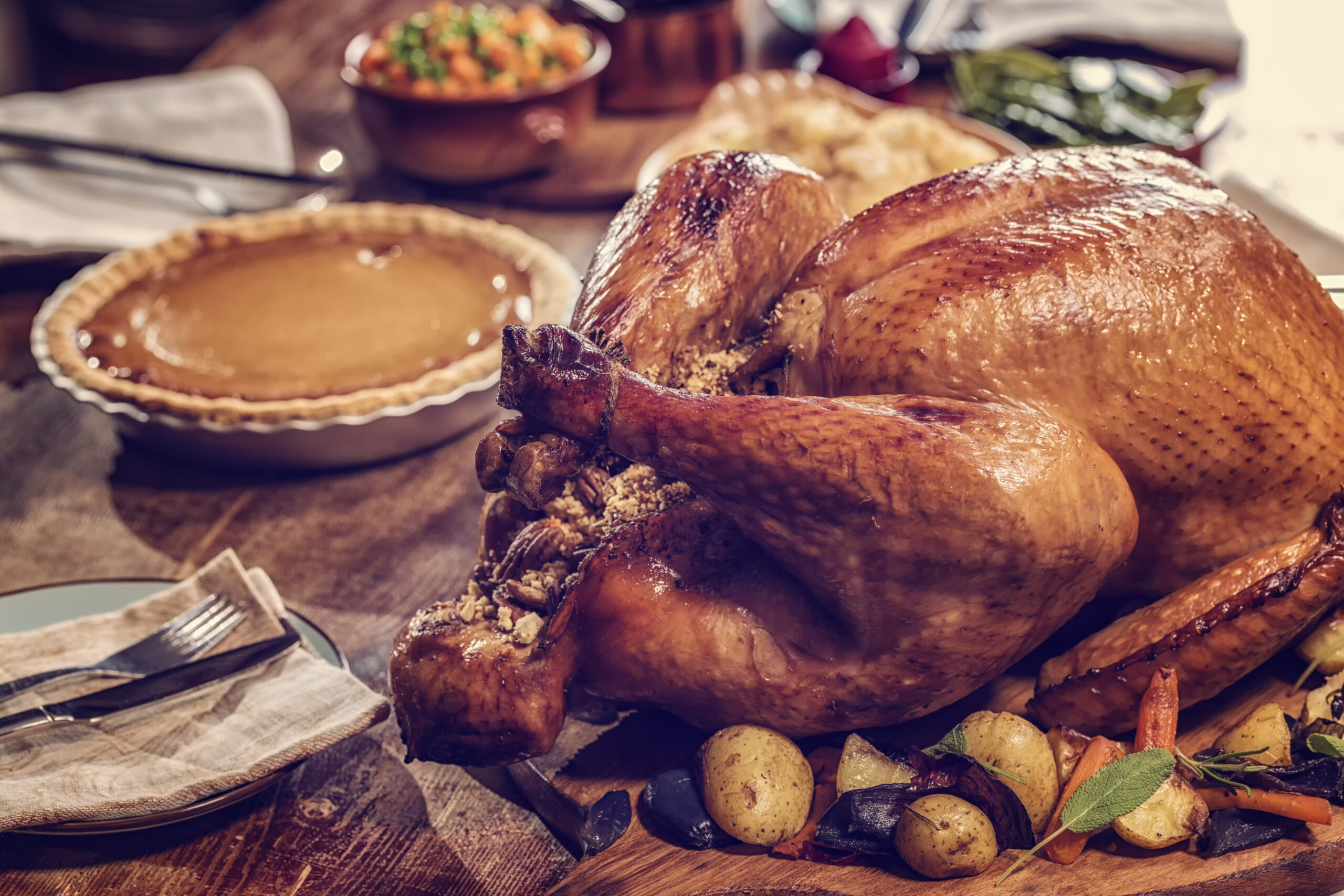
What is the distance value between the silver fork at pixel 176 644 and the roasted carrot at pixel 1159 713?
1437 millimetres

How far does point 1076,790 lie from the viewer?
1487 millimetres

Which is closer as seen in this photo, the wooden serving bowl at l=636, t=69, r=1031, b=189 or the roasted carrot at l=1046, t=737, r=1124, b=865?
the roasted carrot at l=1046, t=737, r=1124, b=865

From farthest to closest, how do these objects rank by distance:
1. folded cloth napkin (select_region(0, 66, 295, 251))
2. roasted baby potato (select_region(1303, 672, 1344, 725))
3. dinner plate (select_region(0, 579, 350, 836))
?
folded cloth napkin (select_region(0, 66, 295, 251)) → dinner plate (select_region(0, 579, 350, 836)) → roasted baby potato (select_region(1303, 672, 1344, 725))

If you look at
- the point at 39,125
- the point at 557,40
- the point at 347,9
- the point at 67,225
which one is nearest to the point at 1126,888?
the point at 557,40

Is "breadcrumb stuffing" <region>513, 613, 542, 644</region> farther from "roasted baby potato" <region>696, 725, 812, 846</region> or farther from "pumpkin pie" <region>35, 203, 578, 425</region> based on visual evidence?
"pumpkin pie" <region>35, 203, 578, 425</region>

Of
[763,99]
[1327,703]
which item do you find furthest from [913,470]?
[763,99]

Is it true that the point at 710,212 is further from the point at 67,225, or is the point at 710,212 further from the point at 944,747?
the point at 67,225

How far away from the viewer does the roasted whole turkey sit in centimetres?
140

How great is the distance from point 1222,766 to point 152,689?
5.28ft

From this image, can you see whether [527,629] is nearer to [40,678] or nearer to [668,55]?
[40,678]

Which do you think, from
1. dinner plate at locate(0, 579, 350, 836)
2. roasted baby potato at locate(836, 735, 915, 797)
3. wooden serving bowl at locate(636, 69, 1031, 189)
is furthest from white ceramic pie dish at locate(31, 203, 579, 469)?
roasted baby potato at locate(836, 735, 915, 797)

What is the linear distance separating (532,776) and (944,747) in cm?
62

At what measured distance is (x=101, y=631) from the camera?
1905mm

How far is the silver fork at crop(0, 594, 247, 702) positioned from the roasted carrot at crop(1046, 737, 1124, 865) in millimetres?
1331
